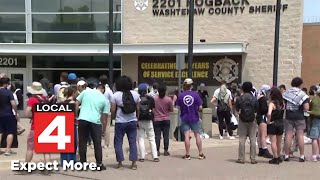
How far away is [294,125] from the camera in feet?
34.1

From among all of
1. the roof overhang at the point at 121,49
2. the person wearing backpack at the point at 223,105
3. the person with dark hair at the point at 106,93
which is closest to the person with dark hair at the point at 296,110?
the person wearing backpack at the point at 223,105

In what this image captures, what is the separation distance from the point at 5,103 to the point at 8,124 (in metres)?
0.47

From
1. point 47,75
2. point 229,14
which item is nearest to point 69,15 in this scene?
point 47,75

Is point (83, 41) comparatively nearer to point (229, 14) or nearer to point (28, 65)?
point (28, 65)

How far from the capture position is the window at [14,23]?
77.5 feet

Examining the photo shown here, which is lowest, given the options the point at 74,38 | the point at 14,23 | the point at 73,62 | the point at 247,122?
the point at 247,122

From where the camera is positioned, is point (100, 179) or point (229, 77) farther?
point (229, 77)

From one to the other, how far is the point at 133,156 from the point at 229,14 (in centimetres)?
1442

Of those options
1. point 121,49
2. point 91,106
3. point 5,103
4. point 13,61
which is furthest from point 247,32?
point 91,106

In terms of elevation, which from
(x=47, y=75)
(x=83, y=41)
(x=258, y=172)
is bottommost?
(x=258, y=172)

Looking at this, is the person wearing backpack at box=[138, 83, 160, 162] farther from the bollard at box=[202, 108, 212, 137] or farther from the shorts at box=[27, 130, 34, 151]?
the bollard at box=[202, 108, 212, 137]

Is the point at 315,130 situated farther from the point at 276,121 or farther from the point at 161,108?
the point at 161,108

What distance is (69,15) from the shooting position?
77.2 ft

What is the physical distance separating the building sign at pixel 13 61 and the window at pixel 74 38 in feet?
3.84
